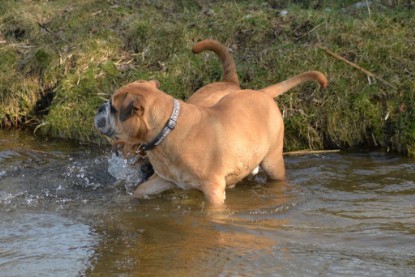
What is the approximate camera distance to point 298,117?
29.7 feet

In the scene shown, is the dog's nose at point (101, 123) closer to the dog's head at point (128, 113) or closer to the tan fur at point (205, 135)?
the dog's head at point (128, 113)

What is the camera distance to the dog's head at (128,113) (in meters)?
6.46

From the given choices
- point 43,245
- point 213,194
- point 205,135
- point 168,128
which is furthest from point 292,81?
point 43,245

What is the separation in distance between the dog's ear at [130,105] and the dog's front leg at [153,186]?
1.03 meters

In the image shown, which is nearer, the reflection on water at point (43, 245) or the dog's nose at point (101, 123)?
the reflection on water at point (43, 245)

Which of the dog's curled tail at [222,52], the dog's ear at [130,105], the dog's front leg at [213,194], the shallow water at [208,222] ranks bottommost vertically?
the shallow water at [208,222]

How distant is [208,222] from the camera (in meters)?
6.74

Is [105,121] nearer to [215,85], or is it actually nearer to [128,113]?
[128,113]

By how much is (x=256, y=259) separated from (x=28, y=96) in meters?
5.45

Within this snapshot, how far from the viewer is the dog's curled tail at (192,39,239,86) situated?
26.5 feet

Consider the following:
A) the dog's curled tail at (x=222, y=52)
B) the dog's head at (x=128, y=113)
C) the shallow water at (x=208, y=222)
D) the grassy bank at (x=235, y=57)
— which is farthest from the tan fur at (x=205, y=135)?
the grassy bank at (x=235, y=57)

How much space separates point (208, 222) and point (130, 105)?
1.19 meters

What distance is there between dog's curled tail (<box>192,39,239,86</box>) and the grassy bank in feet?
3.38

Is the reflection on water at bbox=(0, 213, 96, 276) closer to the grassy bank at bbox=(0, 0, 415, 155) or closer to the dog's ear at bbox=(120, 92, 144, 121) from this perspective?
the dog's ear at bbox=(120, 92, 144, 121)
